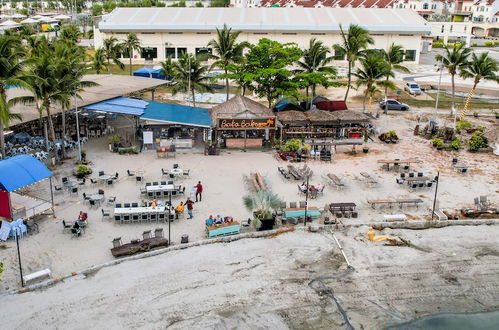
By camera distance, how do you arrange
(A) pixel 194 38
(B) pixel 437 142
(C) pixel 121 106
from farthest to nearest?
(A) pixel 194 38 → (B) pixel 437 142 → (C) pixel 121 106

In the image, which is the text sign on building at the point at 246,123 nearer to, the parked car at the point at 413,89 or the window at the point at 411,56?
the parked car at the point at 413,89

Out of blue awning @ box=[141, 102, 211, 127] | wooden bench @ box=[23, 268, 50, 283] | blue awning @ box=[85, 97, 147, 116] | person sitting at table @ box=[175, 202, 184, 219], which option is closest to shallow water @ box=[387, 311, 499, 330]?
person sitting at table @ box=[175, 202, 184, 219]

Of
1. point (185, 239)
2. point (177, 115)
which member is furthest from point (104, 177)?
point (177, 115)

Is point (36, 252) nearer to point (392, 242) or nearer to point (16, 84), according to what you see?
point (16, 84)

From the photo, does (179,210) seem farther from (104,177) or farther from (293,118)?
(293,118)

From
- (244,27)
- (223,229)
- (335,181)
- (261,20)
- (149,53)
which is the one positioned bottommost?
(223,229)

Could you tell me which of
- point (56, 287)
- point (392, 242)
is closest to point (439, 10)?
point (392, 242)

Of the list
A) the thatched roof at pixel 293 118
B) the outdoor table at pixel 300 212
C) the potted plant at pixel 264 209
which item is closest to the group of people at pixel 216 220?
the potted plant at pixel 264 209

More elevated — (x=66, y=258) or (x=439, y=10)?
(x=439, y=10)
